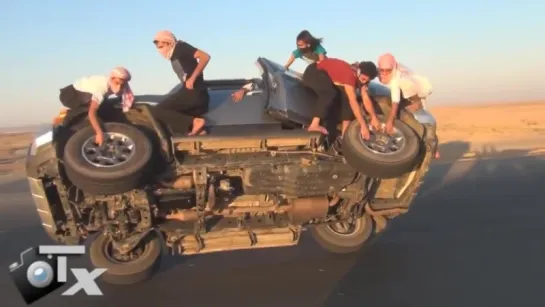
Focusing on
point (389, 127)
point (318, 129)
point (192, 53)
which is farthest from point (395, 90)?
point (192, 53)

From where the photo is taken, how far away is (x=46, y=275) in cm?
543

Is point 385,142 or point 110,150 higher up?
point 110,150

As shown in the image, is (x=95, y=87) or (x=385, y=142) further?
(x=385, y=142)

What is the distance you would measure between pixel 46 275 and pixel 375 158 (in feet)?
11.3

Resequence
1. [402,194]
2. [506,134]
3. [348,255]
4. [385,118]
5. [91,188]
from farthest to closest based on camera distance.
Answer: [506,134]
[348,255]
[402,194]
[385,118]
[91,188]

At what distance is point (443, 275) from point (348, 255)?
129 cm

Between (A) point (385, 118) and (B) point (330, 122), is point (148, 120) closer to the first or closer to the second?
(B) point (330, 122)

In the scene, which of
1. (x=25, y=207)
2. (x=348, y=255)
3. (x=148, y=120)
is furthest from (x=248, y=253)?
(x=25, y=207)

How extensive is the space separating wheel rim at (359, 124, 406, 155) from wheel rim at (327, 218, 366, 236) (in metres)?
1.47

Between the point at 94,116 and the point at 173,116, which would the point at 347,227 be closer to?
the point at 173,116

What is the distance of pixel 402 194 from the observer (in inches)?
233

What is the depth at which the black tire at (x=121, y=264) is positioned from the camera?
18.5 ft

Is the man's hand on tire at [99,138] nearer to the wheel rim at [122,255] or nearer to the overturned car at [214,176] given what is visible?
the overturned car at [214,176]

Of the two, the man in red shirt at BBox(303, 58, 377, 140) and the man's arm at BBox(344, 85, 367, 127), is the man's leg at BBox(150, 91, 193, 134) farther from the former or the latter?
the man's arm at BBox(344, 85, 367, 127)
